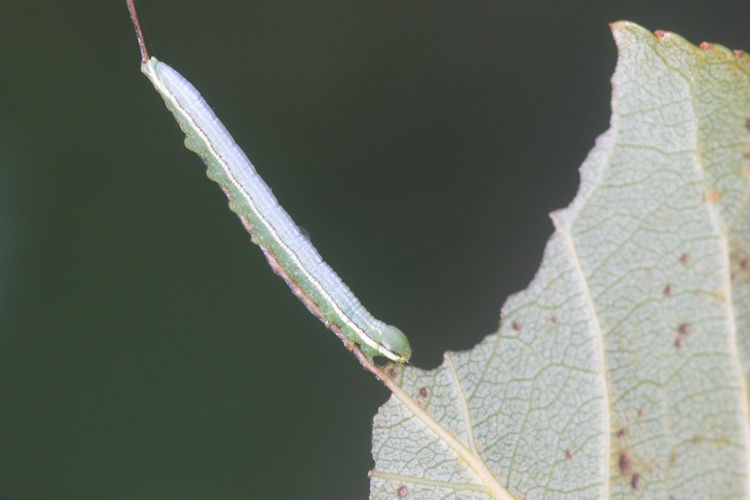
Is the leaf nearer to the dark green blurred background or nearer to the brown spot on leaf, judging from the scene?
the brown spot on leaf

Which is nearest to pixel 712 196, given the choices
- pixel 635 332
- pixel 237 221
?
pixel 635 332

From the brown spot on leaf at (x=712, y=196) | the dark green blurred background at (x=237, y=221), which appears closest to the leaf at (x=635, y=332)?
the brown spot on leaf at (x=712, y=196)

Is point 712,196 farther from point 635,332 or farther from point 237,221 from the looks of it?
point 237,221

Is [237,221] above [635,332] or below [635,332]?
above

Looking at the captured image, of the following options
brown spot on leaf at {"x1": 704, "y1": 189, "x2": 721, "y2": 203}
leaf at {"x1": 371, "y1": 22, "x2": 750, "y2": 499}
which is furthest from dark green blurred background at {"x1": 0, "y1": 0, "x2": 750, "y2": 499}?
brown spot on leaf at {"x1": 704, "y1": 189, "x2": 721, "y2": 203}

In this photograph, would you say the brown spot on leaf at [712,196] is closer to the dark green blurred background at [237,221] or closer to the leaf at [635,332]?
the leaf at [635,332]
